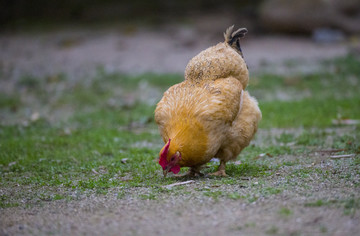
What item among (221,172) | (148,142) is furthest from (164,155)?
(148,142)

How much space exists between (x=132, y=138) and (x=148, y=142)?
0.34 meters

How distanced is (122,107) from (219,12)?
25.6 ft

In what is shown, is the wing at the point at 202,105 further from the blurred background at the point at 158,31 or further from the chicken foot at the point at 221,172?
the blurred background at the point at 158,31

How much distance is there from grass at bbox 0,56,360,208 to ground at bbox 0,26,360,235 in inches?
1.0

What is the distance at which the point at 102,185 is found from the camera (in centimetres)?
466

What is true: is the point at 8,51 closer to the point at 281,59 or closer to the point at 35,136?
the point at 35,136

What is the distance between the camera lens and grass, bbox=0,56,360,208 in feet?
14.8

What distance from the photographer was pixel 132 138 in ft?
25.0

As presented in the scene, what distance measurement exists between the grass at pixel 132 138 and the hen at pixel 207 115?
1.12 feet

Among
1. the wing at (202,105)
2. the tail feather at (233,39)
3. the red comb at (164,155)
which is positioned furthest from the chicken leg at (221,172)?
the tail feather at (233,39)

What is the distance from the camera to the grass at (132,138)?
451 cm

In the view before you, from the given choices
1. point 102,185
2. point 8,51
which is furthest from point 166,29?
point 102,185

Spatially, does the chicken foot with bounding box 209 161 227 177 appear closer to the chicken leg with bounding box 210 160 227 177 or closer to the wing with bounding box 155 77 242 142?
the chicken leg with bounding box 210 160 227 177

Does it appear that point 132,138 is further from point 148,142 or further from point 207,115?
point 207,115
